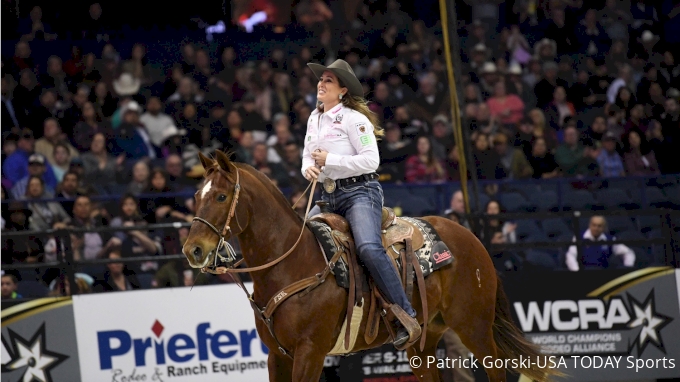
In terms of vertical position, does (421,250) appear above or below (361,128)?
below

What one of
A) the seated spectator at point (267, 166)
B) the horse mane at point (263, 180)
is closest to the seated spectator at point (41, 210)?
the seated spectator at point (267, 166)

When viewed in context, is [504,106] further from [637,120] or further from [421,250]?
[421,250]

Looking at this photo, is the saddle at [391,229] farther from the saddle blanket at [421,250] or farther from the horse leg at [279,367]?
the horse leg at [279,367]

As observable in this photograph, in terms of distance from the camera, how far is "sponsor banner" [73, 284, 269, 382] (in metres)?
8.36

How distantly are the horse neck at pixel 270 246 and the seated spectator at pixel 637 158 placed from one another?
863 centimetres

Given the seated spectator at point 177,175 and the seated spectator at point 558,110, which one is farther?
the seated spectator at point 558,110

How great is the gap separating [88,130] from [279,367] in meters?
7.48

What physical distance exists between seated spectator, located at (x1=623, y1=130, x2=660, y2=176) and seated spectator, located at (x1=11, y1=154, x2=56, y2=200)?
824 cm

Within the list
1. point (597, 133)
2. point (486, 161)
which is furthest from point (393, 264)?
point (597, 133)

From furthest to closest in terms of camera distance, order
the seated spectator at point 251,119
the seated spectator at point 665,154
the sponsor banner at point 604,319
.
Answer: the seated spectator at point 665,154
the seated spectator at point 251,119
the sponsor banner at point 604,319

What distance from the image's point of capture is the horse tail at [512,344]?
680 cm

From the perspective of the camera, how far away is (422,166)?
39.1ft

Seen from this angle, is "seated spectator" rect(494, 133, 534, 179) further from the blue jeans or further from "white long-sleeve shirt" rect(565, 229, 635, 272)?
the blue jeans

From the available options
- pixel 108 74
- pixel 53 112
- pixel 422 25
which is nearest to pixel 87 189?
pixel 53 112
